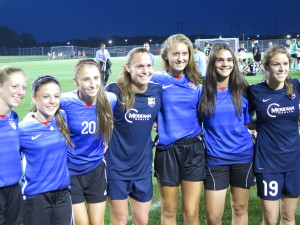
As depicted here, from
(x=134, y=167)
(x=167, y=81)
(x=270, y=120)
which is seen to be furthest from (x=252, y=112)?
(x=134, y=167)

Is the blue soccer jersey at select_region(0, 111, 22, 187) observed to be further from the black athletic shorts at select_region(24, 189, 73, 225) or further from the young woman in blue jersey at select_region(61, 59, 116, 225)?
the young woman in blue jersey at select_region(61, 59, 116, 225)

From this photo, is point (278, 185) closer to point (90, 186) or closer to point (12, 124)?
point (90, 186)

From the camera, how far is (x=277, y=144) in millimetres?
3773

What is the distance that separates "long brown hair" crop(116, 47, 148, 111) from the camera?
3787 millimetres

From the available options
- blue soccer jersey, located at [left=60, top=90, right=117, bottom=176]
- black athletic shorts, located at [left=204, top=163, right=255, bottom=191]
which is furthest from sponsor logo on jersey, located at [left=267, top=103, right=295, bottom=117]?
blue soccer jersey, located at [left=60, top=90, right=117, bottom=176]

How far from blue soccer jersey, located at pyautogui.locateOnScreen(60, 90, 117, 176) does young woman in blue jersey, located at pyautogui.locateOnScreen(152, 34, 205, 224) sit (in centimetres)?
59

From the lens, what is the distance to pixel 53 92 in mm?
3502

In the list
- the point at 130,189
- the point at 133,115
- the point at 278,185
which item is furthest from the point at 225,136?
the point at 130,189

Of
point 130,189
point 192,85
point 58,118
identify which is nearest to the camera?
point 58,118

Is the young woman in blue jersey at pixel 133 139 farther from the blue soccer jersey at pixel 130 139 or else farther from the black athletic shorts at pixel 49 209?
the black athletic shorts at pixel 49 209

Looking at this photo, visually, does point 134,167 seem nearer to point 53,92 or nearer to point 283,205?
point 53,92

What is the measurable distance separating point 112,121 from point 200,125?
826mm

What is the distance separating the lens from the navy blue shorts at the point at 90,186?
12.0ft

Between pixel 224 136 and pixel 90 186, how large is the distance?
1.22 meters
